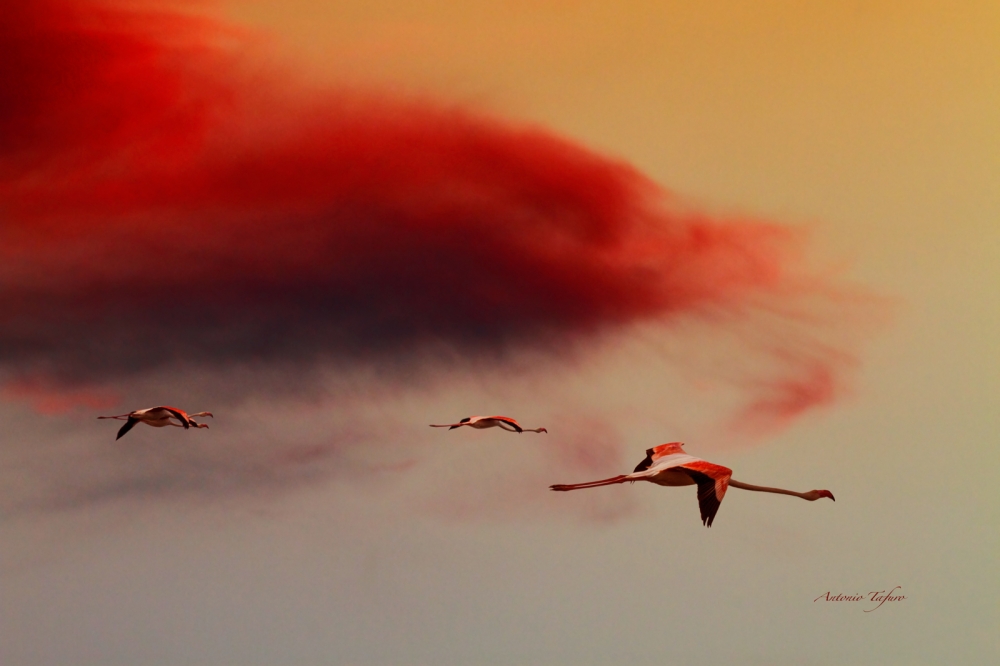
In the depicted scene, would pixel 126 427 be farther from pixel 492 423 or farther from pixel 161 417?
pixel 492 423

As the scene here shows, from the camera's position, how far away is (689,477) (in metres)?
6.98

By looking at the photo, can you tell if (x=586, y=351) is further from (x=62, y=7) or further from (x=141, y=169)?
(x=62, y=7)

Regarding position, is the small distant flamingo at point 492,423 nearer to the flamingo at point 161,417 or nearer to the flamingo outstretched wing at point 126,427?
the flamingo at point 161,417

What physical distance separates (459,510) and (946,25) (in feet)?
16.2

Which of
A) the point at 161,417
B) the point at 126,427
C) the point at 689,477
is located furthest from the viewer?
the point at 126,427

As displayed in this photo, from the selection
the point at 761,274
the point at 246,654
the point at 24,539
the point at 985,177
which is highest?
the point at 985,177

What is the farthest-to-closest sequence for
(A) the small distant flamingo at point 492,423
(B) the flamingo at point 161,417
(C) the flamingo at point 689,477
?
(A) the small distant flamingo at point 492,423 < (B) the flamingo at point 161,417 < (C) the flamingo at point 689,477

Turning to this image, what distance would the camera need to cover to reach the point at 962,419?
28.1 ft

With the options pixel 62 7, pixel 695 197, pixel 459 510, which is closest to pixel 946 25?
pixel 695 197

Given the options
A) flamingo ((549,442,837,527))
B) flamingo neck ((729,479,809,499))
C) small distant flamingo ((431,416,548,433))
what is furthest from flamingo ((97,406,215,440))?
flamingo neck ((729,479,809,499))

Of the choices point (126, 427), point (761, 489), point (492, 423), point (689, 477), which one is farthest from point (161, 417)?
point (761, 489)

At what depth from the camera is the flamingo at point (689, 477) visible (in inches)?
257

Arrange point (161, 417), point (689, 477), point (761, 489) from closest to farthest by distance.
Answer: point (689, 477), point (761, 489), point (161, 417)
